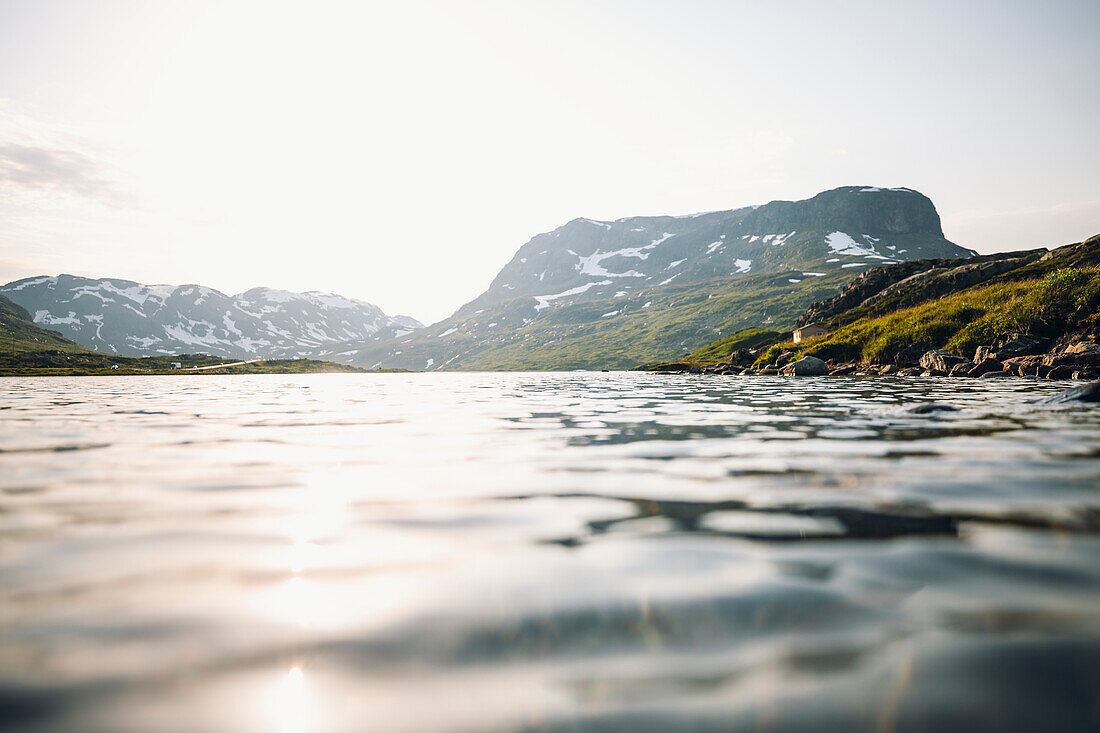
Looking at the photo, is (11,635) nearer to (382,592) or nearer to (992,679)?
(382,592)

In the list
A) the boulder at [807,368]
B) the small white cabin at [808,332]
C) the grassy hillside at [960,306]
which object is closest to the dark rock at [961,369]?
the grassy hillside at [960,306]

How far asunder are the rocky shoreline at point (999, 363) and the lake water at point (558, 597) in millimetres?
30613

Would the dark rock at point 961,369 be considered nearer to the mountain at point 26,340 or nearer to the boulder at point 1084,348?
the boulder at point 1084,348

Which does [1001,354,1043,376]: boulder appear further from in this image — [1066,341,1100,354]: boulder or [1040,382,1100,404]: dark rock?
[1040,382,1100,404]: dark rock

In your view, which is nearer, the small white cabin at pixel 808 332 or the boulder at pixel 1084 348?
the boulder at pixel 1084 348

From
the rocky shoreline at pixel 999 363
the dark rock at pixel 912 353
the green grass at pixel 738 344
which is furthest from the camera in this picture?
the green grass at pixel 738 344

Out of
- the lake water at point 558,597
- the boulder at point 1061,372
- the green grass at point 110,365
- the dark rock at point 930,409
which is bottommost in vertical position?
the green grass at point 110,365

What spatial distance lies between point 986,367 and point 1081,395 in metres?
23.7

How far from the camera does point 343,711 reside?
2.41 metres

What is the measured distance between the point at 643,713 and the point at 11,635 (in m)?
3.63

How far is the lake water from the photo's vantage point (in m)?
2.44

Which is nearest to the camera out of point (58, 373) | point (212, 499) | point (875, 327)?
point (212, 499)

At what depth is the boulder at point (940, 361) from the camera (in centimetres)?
3969

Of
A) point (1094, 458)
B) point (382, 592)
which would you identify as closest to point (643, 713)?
point (382, 592)
